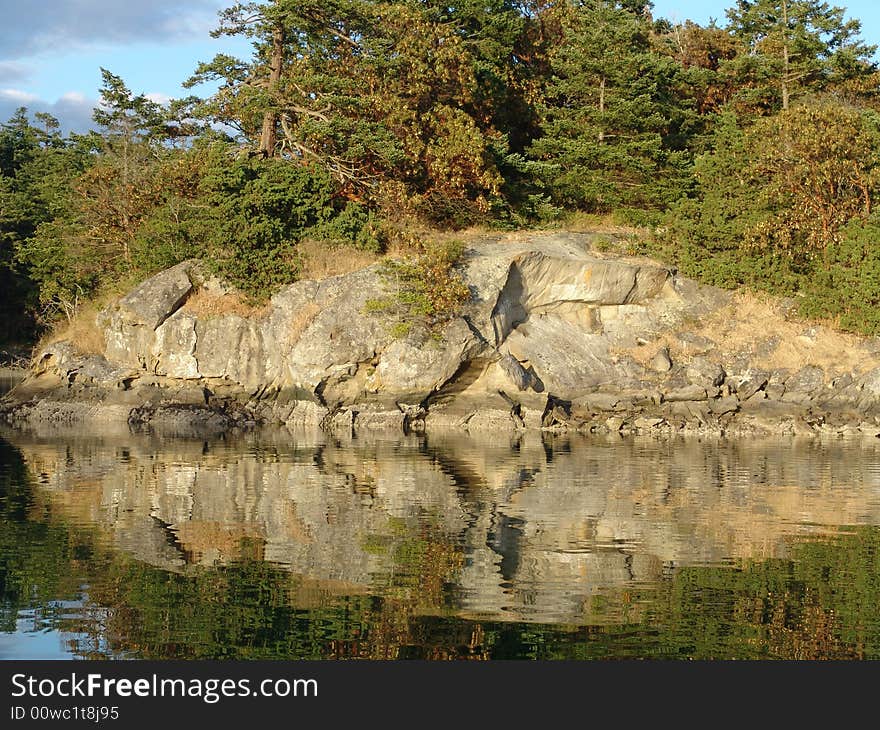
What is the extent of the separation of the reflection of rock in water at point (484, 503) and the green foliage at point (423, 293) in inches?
261

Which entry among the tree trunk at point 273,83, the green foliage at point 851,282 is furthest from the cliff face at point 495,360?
the tree trunk at point 273,83

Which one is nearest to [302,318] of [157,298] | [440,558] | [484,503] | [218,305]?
[218,305]

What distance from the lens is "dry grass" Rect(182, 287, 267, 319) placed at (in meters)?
37.5

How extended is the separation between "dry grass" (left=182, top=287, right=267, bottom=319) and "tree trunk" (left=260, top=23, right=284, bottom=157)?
19.4 feet

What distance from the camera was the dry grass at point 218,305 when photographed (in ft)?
123

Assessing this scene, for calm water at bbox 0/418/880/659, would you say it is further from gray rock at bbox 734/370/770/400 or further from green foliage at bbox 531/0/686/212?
green foliage at bbox 531/0/686/212

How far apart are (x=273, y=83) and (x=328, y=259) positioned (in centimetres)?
720

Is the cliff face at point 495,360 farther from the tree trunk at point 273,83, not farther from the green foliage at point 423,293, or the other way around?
the tree trunk at point 273,83

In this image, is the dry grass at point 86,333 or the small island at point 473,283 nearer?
the small island at point 473,283

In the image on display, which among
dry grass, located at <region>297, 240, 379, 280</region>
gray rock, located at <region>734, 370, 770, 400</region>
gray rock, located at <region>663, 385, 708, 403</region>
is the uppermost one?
dry grass, located at <region>297, 240, 379, 280</region>

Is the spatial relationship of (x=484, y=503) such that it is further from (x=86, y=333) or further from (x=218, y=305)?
(x=86, y=333)

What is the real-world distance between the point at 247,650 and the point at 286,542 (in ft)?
16.7

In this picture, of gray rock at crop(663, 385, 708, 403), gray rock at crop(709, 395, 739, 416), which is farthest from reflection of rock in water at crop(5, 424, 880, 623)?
gray rock at crop(663, 385, 708, 403)

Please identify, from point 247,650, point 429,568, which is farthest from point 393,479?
point 247,650
